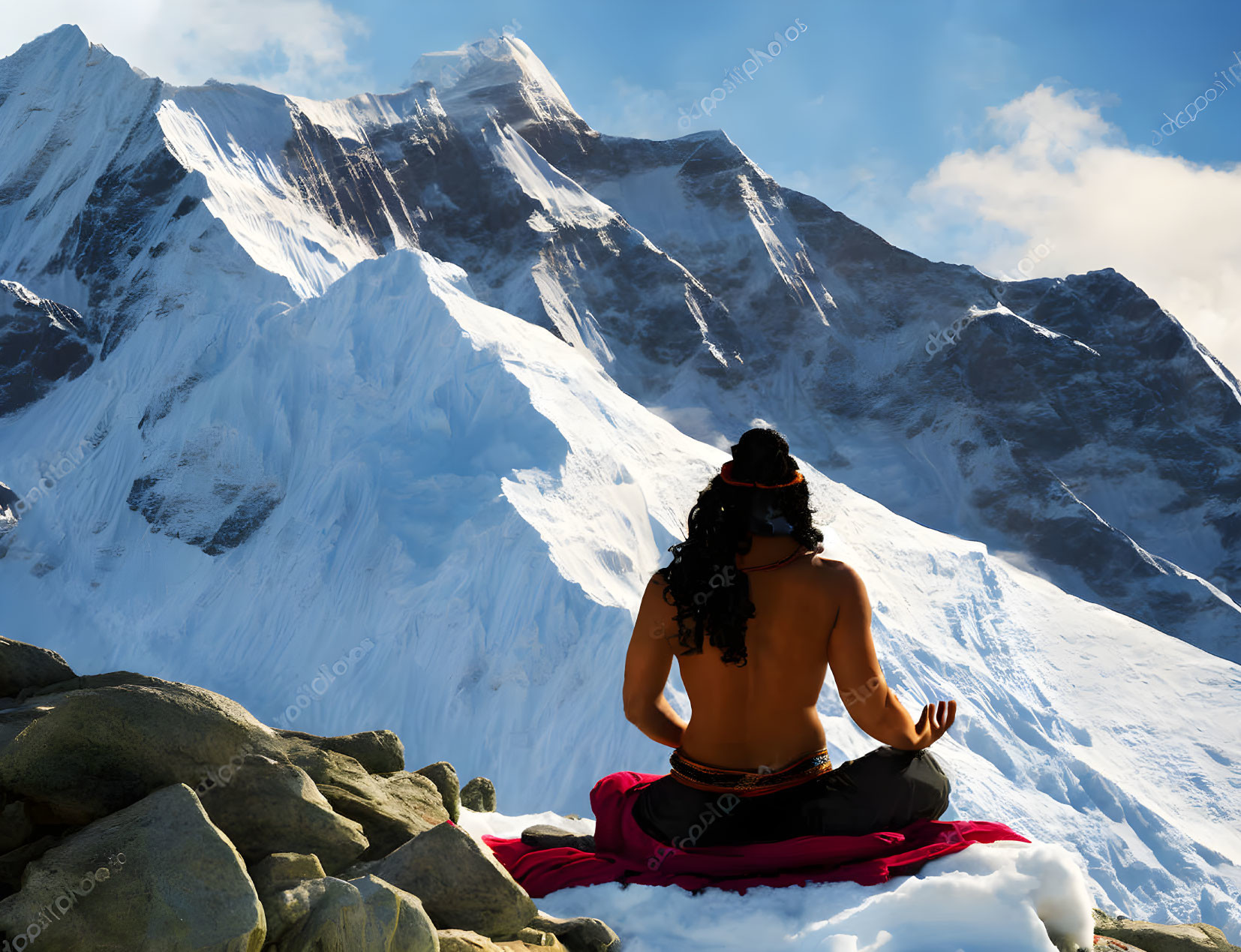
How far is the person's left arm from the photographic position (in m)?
3.32

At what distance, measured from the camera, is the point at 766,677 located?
3293 millimetres

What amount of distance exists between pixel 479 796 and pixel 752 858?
3610 mm

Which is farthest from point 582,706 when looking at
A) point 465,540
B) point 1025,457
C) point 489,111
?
point 489,111

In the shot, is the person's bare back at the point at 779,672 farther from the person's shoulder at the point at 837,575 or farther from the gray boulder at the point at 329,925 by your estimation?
the gray boulder at the point at 329,925

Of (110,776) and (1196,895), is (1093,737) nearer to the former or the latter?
(1196,895)

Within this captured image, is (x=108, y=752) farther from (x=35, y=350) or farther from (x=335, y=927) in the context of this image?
(x=35, y=350)

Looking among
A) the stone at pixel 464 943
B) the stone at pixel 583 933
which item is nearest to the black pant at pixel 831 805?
the stone at pixel 583 933

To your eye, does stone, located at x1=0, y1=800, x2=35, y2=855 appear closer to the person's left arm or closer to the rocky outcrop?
the rocky outcrop

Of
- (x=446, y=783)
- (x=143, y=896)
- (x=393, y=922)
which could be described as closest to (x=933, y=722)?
(x=393, y=922)

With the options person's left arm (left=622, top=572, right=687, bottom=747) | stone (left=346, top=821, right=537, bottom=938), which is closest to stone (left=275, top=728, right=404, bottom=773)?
stone (left=346, top=821, right=537, bottom=938)

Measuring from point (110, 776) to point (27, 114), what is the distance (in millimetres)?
77150

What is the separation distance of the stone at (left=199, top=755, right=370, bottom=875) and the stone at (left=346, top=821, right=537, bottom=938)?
0.26 m

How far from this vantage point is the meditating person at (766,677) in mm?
3180

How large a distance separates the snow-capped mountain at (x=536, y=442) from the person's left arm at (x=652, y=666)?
14.7 metres
